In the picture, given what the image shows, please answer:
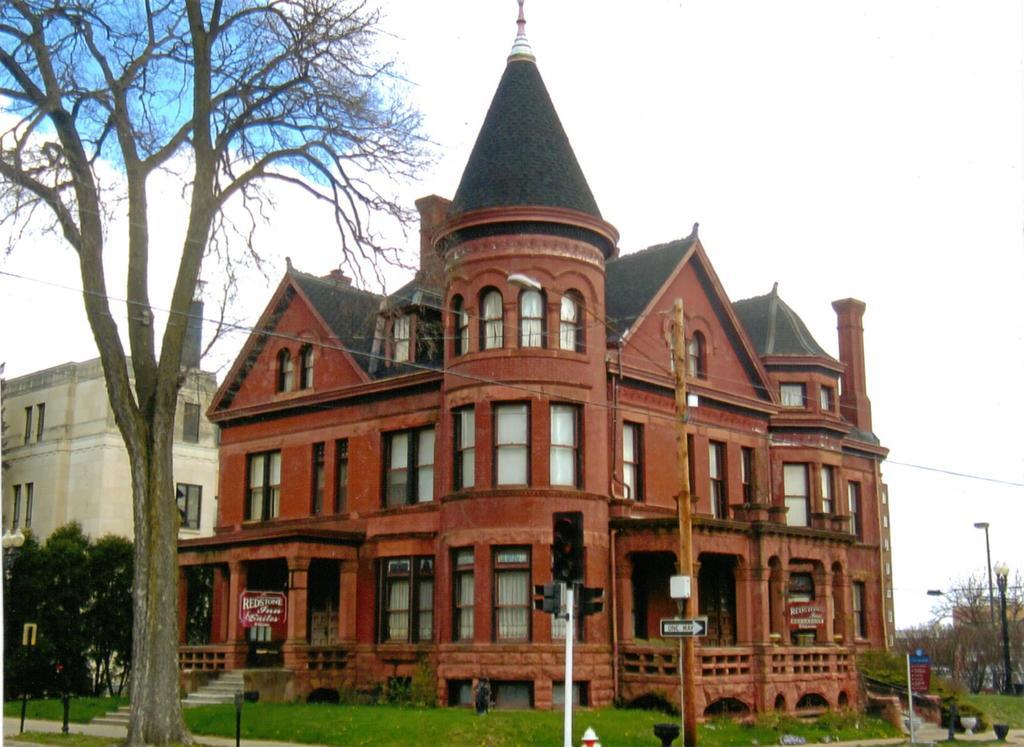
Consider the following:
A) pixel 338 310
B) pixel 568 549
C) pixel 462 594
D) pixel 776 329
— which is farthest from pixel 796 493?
pixel 568 549

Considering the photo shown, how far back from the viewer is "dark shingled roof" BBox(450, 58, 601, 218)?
3172 cm

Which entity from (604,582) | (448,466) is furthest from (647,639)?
(448,466)

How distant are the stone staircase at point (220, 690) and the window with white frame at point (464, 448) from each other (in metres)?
8.00

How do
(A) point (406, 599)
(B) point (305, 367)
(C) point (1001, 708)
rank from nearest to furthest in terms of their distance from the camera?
1. (A) point (406, 599)
2. (B) point (305, 367)
3. (C) point (1001, 708)

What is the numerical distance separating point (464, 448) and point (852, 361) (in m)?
20.7

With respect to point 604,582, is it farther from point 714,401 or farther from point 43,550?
point 43,550

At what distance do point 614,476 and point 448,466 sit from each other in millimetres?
4390

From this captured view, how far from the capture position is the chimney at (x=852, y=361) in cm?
4688

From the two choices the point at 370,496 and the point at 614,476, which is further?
the point at 370,496

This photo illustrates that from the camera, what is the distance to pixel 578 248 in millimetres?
31875

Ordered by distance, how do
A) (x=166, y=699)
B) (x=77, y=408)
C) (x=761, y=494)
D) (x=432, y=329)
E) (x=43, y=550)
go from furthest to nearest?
1. (x=77, y=408)
2. (x=43, y=550)
3. (x=761, y=494)
4. (x=432, y=329)
5. (x=166, y=699)

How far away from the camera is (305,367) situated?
38.8 meters

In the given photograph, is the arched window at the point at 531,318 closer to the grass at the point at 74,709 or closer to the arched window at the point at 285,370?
the arched window at the point at 285,370

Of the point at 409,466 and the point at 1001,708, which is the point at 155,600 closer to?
the point at 409,466
